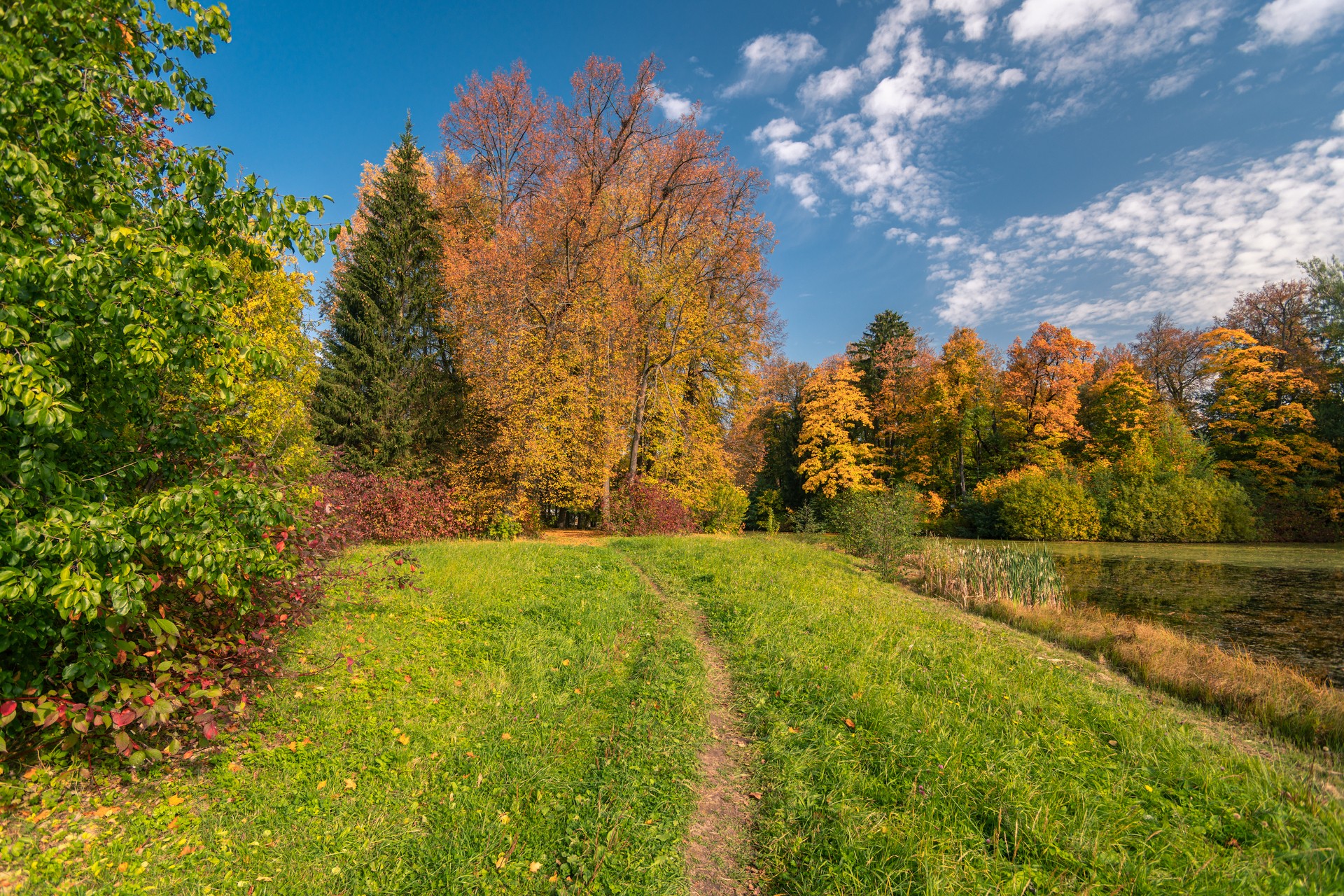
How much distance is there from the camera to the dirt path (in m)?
2.96

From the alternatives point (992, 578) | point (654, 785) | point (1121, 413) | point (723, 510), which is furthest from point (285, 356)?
point (1121, 413)

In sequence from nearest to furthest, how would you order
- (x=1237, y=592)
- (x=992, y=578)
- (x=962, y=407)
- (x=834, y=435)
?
1. (x=992, y=578)
2. (x=1237, y=592)
3. (x=834, y=435)
4. (x=962, y=407)

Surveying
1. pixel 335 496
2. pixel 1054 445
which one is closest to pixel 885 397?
pixel 1054 445

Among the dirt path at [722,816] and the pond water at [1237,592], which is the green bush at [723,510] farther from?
the dirt path at [722,816]

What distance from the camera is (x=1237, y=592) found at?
1262 cm

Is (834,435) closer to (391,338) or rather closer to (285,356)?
(391,338)

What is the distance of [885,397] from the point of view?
111 ft

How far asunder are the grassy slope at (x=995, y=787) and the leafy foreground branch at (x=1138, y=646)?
3.53 ft

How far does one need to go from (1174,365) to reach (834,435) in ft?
81.5

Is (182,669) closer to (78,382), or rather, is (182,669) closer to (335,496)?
(78,382)

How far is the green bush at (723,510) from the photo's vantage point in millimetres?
22953

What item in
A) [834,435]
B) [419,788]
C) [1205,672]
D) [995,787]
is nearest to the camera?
[995,787]

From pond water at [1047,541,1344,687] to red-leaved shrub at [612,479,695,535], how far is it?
1190 centimetres

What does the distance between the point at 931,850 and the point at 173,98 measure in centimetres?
667
